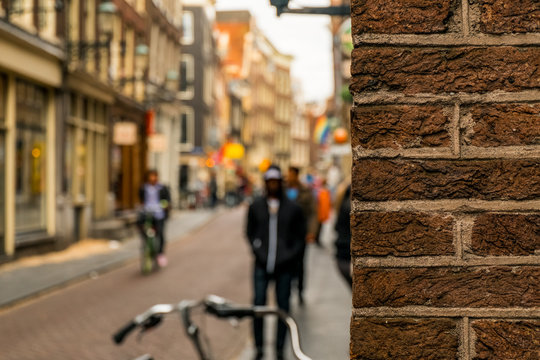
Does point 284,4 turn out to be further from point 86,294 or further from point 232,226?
point 232,226

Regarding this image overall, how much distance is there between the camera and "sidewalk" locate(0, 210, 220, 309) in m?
11.8

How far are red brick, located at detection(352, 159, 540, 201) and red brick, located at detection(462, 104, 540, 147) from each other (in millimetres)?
40

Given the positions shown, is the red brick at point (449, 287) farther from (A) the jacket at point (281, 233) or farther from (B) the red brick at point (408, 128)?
(A) the jacket at point (281, 233)

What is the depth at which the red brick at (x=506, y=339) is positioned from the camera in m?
1.72

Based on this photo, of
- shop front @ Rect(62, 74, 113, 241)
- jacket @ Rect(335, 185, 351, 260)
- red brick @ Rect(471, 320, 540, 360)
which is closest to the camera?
red brick @ Rect(471, 320, 540, 360)

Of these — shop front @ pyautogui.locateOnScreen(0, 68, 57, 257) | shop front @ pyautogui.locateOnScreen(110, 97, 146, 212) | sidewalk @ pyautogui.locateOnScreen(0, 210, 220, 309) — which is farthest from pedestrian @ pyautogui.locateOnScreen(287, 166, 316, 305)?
shop front @ pyautogui.locateOnScreen(110, 97, 146, 212)

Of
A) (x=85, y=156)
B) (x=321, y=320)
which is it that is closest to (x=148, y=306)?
(x=321, y=320)

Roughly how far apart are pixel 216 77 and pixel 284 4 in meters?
57.9

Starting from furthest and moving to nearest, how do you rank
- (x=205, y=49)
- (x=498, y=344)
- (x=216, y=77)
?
(x=216, y=77), (x=205, y=49), (x=498, y=344)

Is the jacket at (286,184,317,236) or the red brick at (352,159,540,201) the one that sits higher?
the red brick at (352,159,540,201)

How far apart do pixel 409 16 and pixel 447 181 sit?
13.2 inches

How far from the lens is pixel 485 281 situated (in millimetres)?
1737

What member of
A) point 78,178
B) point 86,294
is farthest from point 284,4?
point 78,178

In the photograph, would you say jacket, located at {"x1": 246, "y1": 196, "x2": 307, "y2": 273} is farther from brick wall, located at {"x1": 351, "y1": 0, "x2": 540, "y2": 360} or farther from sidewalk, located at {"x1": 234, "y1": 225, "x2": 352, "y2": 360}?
brick wall, located at {"x1": 351, "y1": 0, "x2": 540, "y2": 360}
